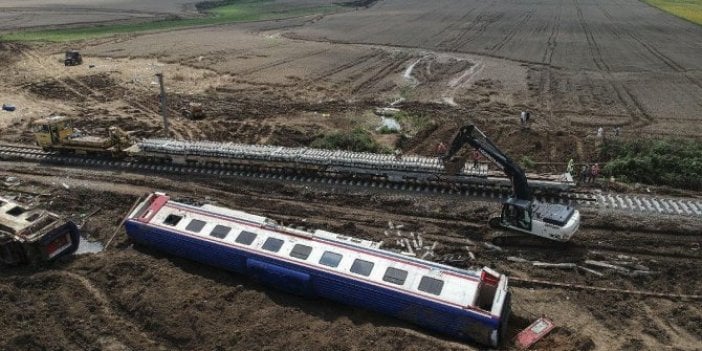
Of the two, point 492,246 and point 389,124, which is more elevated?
point 492,246

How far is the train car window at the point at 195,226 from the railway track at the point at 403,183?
7266 mm

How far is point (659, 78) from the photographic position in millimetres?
42094

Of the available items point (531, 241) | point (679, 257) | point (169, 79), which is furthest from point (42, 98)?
point (679, 257)

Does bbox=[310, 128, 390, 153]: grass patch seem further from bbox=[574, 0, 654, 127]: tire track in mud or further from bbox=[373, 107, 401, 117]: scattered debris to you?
bbox=[574, 0, 654, 127]: tire track in mud

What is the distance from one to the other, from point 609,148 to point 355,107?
52.3 ft

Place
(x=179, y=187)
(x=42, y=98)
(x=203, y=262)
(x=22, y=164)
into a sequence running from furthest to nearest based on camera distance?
1. (x=42, y=98)
2. (x=22, y=164)
3. (x=179, y=187)
4. (x=203, y=262)

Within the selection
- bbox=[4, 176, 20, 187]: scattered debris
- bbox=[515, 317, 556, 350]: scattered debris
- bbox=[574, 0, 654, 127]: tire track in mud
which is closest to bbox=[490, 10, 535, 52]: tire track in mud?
bbox=[574, 0, 654, 127]: tire track in mud

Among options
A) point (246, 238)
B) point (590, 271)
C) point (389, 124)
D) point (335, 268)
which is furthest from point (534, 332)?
point (389, 124)

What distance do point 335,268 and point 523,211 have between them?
7604mm

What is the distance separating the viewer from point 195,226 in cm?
1767

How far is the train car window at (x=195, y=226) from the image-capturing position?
17.5 metres

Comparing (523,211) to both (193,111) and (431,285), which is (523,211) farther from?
(193,111)

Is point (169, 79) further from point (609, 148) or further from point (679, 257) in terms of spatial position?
point (679, 257)

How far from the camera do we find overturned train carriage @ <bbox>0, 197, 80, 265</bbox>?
1677cm
